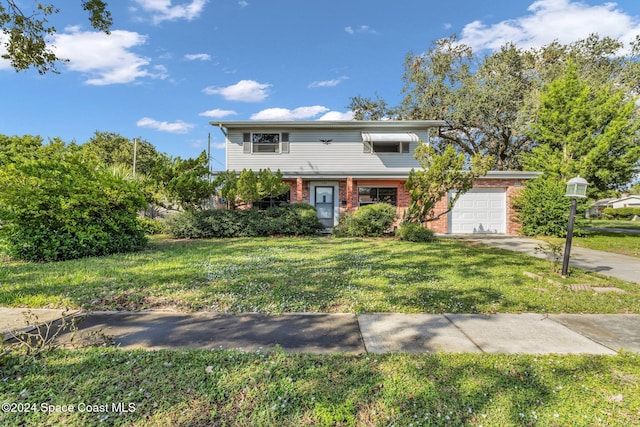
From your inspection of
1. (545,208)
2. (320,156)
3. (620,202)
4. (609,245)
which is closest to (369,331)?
(320,156)

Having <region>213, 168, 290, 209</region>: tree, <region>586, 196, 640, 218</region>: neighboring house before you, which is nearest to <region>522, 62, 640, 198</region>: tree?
<region>213, 168, 290, 209</region>: tree

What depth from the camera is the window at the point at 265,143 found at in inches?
562

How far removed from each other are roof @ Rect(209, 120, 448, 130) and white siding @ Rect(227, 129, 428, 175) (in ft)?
0.85

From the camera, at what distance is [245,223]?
38.8ft

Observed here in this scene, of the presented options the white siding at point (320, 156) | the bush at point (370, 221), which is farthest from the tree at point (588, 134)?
the bush at point (370, 221)

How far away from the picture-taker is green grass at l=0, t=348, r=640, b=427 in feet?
6.00

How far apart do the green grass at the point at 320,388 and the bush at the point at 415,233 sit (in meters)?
8.04

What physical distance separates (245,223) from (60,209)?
5.90 m

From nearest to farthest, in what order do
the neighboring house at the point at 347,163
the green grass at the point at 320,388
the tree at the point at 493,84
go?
the green grass at the point at 320,388, the neighboring house at the point at 347,163, the tree at the point at 493,84

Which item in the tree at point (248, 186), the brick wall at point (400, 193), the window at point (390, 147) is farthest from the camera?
the window at point (390, 147)

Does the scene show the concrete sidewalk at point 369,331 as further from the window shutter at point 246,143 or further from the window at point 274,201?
the window shutter at point 246,143

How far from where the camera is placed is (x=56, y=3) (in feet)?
20.3

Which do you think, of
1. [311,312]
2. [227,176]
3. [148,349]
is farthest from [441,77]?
[148,349]

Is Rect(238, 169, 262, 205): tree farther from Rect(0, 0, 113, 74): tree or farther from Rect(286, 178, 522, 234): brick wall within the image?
Rect(0, 0, 113, 74): tree
